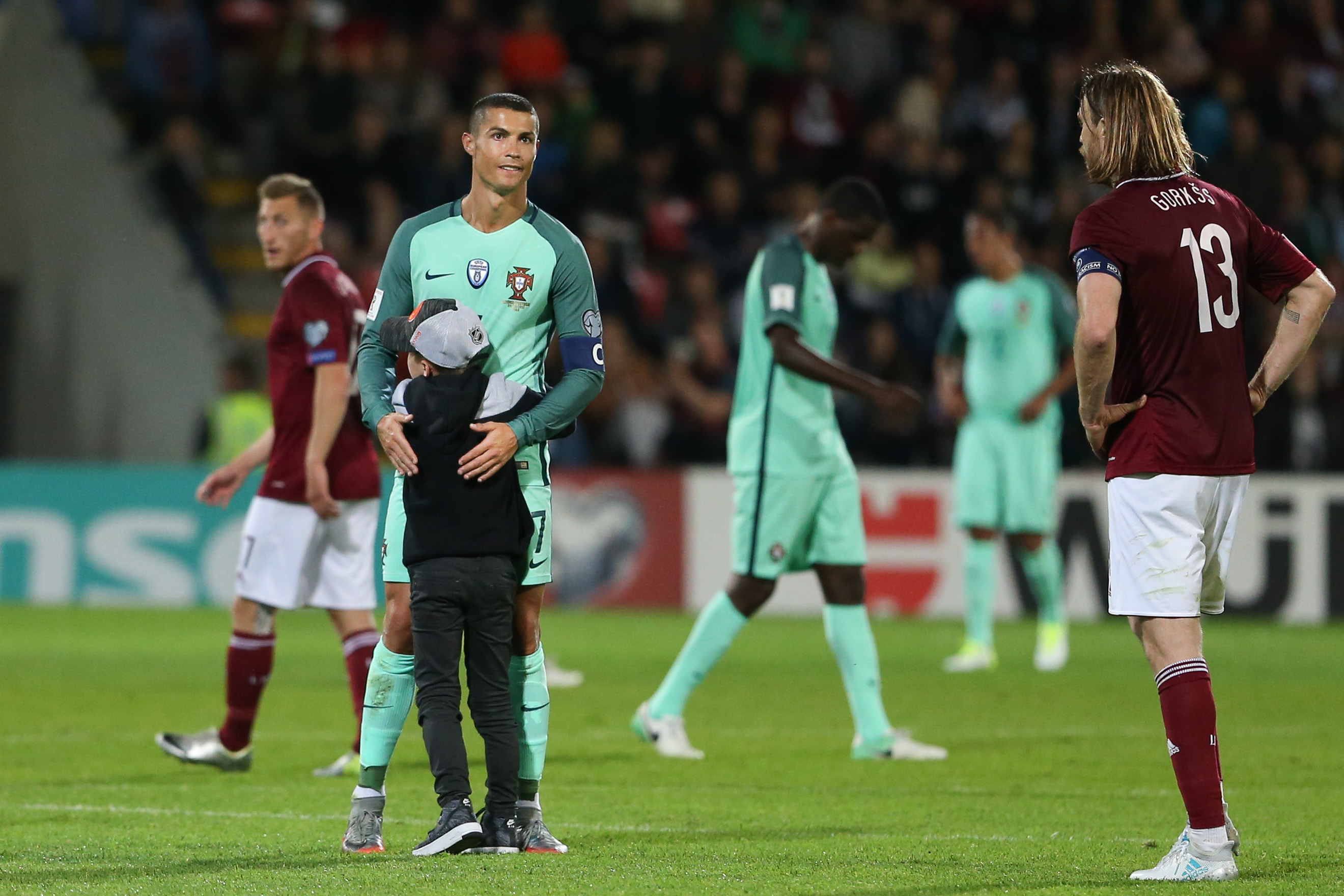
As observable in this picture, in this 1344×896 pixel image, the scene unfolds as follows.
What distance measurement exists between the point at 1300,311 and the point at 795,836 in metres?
2.26

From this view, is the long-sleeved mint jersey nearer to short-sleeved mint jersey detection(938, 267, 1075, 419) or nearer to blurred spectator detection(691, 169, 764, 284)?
short-sleeved mint jersey detection(938, 267, 1075, 419)

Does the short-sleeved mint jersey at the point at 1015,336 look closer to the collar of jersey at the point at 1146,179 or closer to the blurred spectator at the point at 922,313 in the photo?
the blurred spectator at the point at 922,313

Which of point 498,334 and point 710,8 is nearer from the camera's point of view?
point 498,334

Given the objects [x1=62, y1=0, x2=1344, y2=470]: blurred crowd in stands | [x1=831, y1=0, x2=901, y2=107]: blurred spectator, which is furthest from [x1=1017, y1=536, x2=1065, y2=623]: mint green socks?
[x1=831, y1=0, x2=901, y2=107]: blurred spectator

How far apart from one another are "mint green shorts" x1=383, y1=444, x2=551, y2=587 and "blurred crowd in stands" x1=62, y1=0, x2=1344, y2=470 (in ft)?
39.9

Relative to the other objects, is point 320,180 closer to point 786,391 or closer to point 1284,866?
point 786,391

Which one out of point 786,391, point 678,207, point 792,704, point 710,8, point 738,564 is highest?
point 710,8

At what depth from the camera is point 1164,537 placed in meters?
5.62

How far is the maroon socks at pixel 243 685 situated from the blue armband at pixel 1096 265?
4.03 m

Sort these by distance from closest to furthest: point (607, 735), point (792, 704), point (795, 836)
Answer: point (795, 836)
point (607, 735)
point (792, 704)

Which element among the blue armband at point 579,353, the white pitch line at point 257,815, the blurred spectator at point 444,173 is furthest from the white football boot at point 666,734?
the blurred spectator at point 444,173

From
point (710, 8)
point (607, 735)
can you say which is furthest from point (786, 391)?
point (710, 8)

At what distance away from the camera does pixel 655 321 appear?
63.5ft

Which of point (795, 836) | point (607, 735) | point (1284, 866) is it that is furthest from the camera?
point (607, 735)
